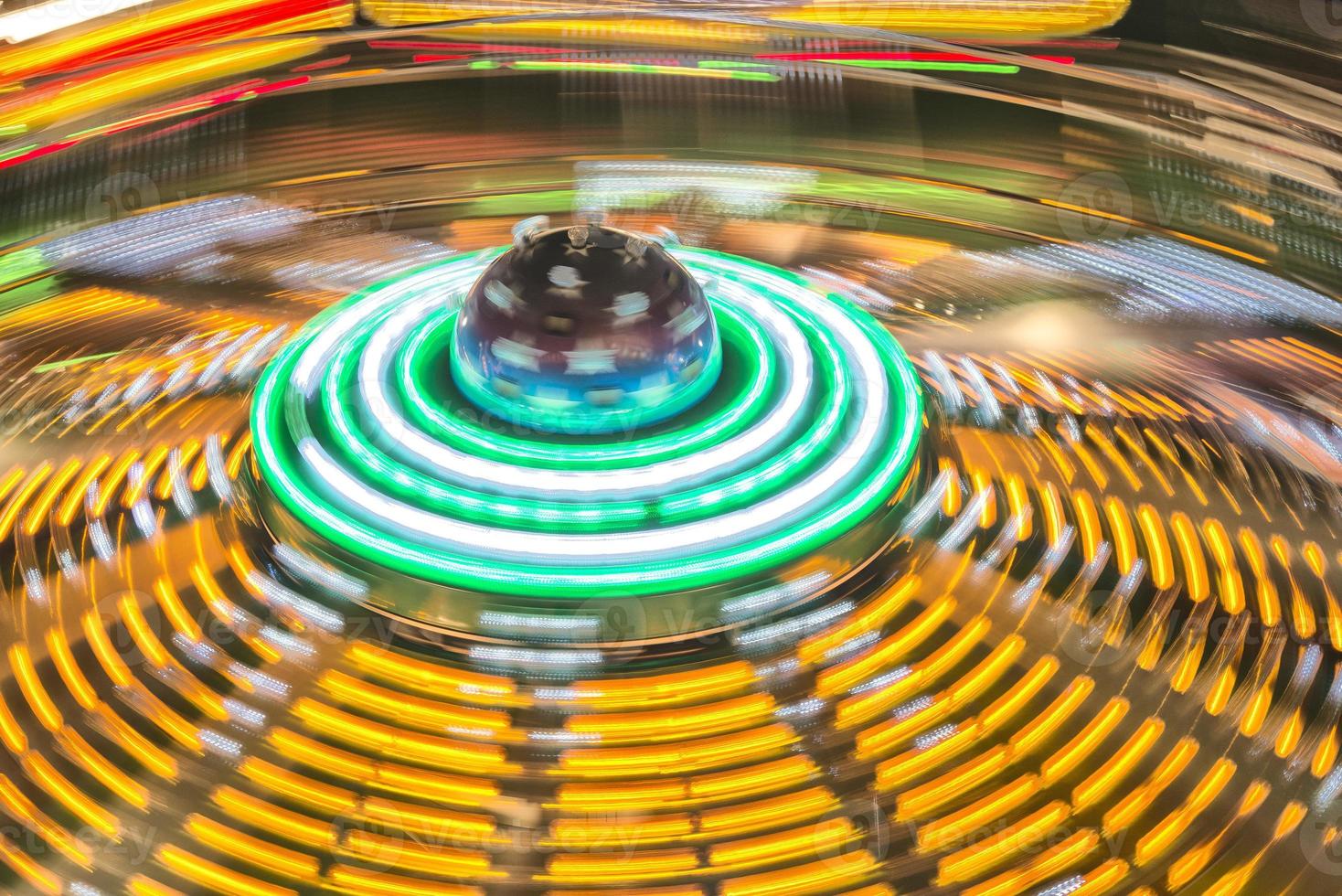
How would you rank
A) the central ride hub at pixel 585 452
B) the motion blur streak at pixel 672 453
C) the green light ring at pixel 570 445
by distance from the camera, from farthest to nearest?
the green light ring at pixel 570 445 < the central ride hub at pixel 585 452 < the motion blur streak at pixel 672 453

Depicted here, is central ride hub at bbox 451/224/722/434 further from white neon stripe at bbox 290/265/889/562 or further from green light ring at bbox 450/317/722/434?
white neon stripe at bbox 290/265/889/562

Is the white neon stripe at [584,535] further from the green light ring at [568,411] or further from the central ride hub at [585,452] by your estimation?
the green light ring at [568,411]

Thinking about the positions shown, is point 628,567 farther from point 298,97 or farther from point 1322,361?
point 298,97

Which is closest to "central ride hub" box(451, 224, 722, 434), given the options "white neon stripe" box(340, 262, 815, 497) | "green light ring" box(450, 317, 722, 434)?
"green light ring" box(450, 317, 722, 434)

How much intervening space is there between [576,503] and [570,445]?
106 millimetres

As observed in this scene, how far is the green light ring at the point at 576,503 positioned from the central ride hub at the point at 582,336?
87mm

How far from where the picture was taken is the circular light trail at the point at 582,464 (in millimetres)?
1559

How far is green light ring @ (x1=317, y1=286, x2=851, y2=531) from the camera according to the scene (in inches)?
62.8

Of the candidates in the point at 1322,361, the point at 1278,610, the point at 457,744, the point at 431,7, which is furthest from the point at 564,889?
the point at 431,7

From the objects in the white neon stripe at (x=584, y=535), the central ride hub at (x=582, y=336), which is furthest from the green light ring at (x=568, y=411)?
the white neon stripe at (x=584, y=535)

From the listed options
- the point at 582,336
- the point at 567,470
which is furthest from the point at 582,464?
the point at 582,336

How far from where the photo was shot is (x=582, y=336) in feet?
5.51

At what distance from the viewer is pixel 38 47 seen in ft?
8.74

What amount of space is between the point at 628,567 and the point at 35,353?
1104mm
